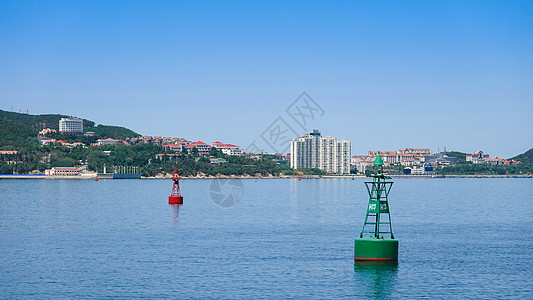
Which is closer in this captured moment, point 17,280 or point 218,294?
point 218,294

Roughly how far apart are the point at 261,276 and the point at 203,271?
11.2 ft

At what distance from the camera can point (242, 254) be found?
4234cm

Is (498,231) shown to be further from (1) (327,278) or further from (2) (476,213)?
(1) (327,278)

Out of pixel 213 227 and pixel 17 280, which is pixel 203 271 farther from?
pixel 213 227

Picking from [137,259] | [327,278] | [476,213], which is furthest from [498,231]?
[137,259]

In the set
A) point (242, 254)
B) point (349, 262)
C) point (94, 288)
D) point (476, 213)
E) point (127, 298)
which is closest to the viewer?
point (127, 298)

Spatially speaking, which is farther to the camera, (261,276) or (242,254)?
(242,254)

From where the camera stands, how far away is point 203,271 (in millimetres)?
36500

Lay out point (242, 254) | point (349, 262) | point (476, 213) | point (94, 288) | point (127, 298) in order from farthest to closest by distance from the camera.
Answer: point (476, 213), point (242, 254), point (349, 262), point (94, 288), point (127, 298)

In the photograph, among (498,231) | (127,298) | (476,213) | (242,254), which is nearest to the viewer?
(127,298)

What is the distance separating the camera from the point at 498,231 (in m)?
Result: 57.2

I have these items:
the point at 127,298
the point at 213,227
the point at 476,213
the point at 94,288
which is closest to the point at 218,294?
the point at 127,298

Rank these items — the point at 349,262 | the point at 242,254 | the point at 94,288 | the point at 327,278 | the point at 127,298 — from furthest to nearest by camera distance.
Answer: the point at 242,254, the point at 349,262, the point at 327,278, the point at 94,288, the point at 127,298

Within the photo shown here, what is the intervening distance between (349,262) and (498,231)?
23.6 metres
